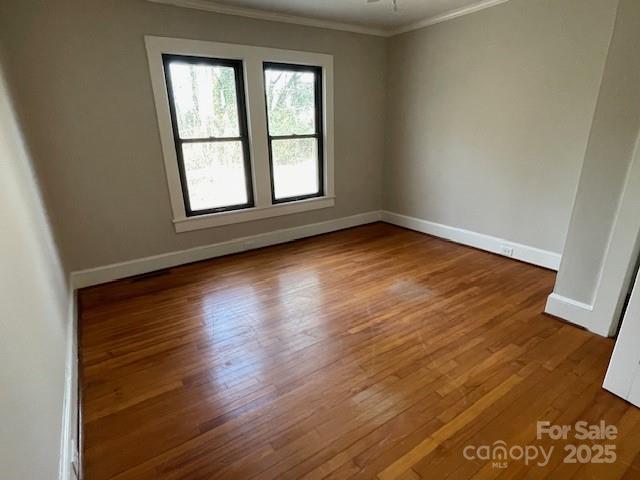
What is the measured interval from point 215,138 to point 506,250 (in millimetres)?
3405

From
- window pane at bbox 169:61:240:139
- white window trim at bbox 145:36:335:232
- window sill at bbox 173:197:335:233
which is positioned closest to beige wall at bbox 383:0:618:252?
white window trim at bbox 145:36:335:232

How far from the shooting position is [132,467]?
4.77 ft

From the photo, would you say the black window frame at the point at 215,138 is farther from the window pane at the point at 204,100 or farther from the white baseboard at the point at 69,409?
the white baseboard at the point at 69,409

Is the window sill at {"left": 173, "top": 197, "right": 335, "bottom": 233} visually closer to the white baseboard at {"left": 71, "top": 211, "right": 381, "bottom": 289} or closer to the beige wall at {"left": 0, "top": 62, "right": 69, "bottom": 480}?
the white baseboard at {"left": 71, "top": 211, "right": 381, "bottom": 289}

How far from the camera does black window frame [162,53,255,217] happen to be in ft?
10.6

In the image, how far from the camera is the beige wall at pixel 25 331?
94cm

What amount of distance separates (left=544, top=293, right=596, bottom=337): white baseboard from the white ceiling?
9.32 feet

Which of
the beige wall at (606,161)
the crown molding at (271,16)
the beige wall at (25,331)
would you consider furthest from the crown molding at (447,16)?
the beige wall at (25,331)

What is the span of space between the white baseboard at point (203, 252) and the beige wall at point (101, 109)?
0.08 metres

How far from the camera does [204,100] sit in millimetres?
3432

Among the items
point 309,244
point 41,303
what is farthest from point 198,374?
point 309,244

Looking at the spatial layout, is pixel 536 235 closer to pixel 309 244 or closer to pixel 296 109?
pixel 309 244

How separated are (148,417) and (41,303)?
0.78 meters

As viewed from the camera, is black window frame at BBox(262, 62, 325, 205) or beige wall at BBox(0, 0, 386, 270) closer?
beige wall at BBox(0, 0, 386, 270)
